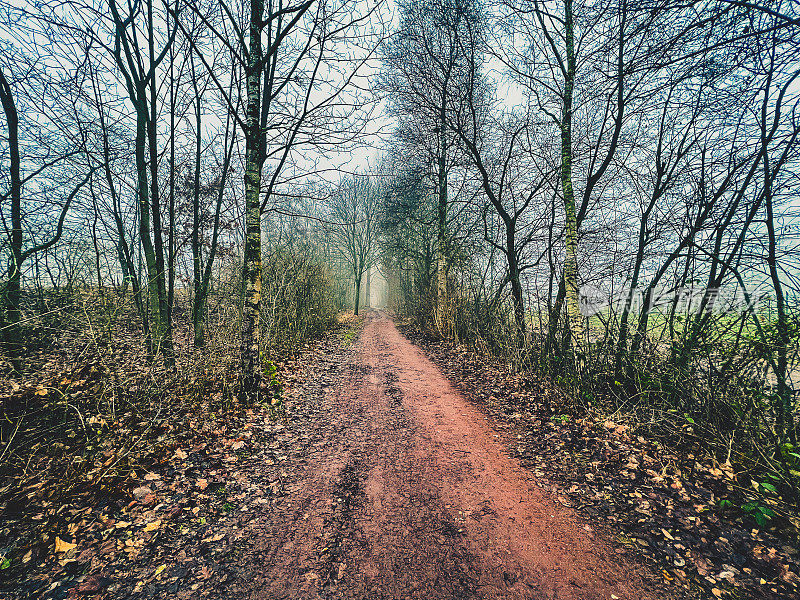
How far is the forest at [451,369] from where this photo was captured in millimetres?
2498

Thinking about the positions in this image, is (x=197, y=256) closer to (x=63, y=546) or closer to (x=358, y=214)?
(x=63, y=546)

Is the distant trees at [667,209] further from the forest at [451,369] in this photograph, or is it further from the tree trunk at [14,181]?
the tree trunk at [14,181]

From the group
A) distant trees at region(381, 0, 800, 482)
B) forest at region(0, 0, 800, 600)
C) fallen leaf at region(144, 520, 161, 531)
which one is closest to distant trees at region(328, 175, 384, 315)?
forest at region(0, 0, 800, 600)

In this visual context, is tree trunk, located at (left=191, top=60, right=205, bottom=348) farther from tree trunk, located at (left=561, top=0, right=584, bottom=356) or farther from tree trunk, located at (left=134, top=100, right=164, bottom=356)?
tree trunk, located at (left=561, top=0, right=584, bottom=356)

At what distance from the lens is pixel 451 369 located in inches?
316

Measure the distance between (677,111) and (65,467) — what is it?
9900mm

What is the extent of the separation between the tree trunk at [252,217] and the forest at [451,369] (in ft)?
0.14

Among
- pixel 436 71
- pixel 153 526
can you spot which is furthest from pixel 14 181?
pixel 436 71

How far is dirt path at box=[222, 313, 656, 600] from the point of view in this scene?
7.47 ft

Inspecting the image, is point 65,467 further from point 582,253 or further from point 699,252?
point 582,253

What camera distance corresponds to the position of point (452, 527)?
9.24 ft

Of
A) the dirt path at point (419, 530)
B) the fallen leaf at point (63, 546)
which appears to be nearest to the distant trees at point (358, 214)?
the dirt path at point (419, 530)

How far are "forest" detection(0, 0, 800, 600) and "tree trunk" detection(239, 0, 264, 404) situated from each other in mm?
41

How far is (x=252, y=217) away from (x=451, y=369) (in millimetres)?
5693
